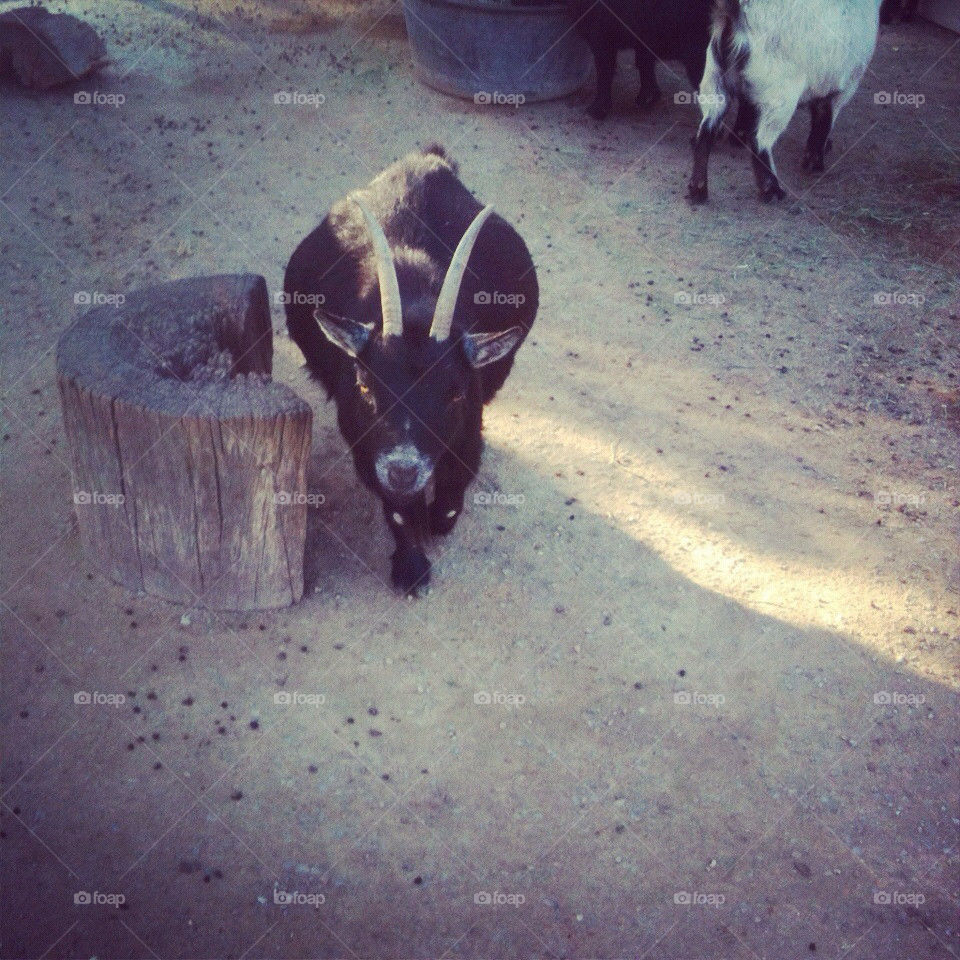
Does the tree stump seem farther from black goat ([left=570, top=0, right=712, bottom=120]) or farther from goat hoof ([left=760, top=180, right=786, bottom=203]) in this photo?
black goat ([left=570, top=0, right=712, bottom=120])

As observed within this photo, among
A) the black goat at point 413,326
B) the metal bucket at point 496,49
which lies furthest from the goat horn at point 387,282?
the metal bucket at point 496,49

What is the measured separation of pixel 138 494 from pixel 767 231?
5.01 m

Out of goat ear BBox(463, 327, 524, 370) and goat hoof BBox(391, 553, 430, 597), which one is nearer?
goat ear BBox(463, 327, 524, 370)

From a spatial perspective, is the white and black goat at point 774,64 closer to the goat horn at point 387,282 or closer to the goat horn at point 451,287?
the goat horn at point 451,287

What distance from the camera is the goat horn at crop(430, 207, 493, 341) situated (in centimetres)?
334

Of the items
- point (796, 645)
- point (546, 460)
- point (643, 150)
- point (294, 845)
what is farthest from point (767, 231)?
point (294, 845)

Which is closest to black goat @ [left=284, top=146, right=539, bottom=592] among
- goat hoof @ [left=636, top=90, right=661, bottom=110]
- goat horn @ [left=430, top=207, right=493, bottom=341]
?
goat horn @ [left=430, top=207, right=493, bottom=341]

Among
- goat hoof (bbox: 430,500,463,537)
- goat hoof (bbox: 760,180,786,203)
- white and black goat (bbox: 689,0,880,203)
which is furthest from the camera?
goat hoof (bbox: 760,180,786,203)

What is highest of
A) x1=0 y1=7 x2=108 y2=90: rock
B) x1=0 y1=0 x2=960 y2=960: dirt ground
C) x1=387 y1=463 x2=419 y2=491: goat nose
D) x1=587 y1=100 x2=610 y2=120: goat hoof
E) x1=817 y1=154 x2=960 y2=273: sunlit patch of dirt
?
x1=0 y1=7 x2=108 y2=90: rock

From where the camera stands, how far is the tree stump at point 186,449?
3270 mm

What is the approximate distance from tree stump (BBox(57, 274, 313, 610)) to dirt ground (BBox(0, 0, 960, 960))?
202mm

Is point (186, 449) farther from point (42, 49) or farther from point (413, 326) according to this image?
point (42, 49)

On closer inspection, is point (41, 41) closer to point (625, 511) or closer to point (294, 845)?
point (625, 511)

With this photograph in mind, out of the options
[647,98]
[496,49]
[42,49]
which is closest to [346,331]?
[496,49]
